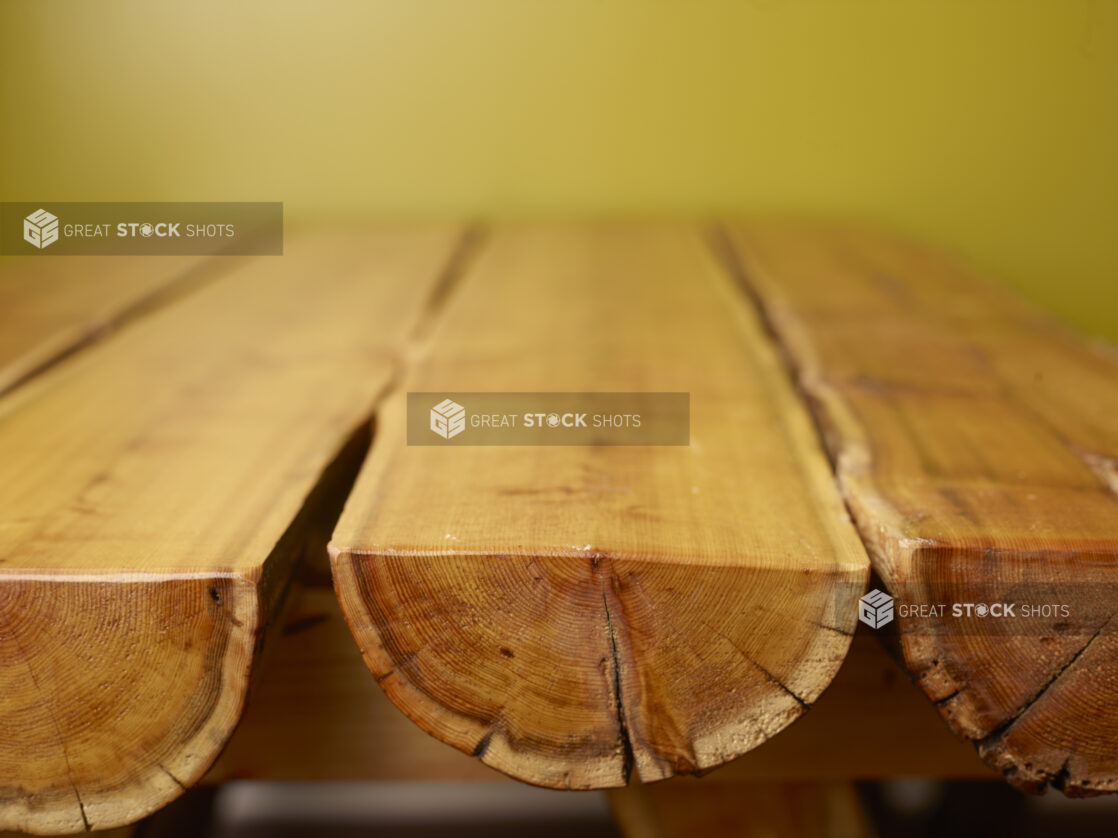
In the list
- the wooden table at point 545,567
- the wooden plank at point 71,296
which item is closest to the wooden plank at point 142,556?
the wooden table at point 545,567

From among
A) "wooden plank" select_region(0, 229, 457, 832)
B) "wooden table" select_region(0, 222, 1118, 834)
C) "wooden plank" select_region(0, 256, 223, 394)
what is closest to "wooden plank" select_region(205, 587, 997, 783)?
"wooden table" select_region(0, 222, 1118, 834)

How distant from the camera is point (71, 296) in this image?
1.04 m

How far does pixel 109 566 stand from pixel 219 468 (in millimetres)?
130

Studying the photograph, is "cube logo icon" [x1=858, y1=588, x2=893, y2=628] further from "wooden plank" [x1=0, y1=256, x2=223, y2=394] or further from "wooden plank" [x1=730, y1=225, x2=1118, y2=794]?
"wooden plank" [x1=0, y1=256, x2=223, y2=394]

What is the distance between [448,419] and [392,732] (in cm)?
26

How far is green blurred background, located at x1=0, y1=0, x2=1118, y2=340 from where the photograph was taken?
1.44 meters

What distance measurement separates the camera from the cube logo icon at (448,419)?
617mm

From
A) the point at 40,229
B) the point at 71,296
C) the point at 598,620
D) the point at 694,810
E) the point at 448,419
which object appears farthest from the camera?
the point at 40,229

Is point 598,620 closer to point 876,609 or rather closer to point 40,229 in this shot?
point 876,609

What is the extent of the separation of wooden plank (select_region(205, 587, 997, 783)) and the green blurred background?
1.06 meters

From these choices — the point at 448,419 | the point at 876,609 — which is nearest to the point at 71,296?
the point at 448,419

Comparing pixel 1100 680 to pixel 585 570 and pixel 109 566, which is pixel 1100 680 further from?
pixel 109 566

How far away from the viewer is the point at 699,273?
113 centimetres

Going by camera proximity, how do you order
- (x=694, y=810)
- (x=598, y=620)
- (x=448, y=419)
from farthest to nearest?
(x=694, y=810) → (x=448, y=419) → (x=598, y=620)
